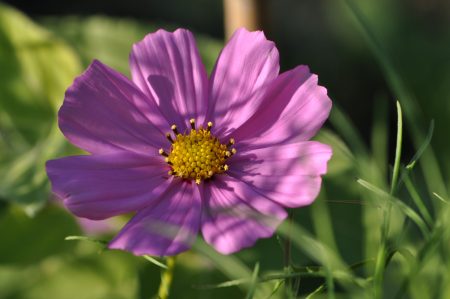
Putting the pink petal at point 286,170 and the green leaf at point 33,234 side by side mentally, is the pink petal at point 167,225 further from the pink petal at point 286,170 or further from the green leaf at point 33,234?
the green leaf at point 33,234

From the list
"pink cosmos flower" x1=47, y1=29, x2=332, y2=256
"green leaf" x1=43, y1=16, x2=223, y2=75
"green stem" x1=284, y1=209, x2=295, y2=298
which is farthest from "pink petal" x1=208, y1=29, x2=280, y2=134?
"green leaf" x1=43, y1=16, x2=223, y2=75

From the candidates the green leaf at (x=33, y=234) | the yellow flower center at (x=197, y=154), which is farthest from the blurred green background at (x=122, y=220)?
the yellow flower center at (x=197, y=154)

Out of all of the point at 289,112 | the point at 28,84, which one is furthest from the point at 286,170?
the point at 28,84

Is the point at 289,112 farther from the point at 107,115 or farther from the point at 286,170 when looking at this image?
the point at 107,115

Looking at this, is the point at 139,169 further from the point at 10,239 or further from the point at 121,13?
the point at 121,13

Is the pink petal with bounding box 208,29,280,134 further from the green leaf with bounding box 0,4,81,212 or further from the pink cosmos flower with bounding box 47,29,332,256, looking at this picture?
the green leaf with bounding box 0,4,81,212

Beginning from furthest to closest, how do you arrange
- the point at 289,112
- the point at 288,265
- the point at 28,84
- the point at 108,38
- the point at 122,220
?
the point at 108,38 < the point at 28,84 < the point at 122,220 < the point at 289,112 < the point at 288,265

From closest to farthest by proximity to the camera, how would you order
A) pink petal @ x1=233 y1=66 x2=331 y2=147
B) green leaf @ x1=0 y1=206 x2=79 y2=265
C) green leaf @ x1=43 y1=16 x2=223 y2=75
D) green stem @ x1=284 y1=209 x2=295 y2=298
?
green stem @ x1=284 y1=209 x2=295 y2=298 → pink petal @ x1=233 y1=66 x2=331 y2=147 → green leaf @ x1=0 y1=206 x2=79 y2=265 → green leaf @ x1=43 y1=16 x2=223 y2=75
